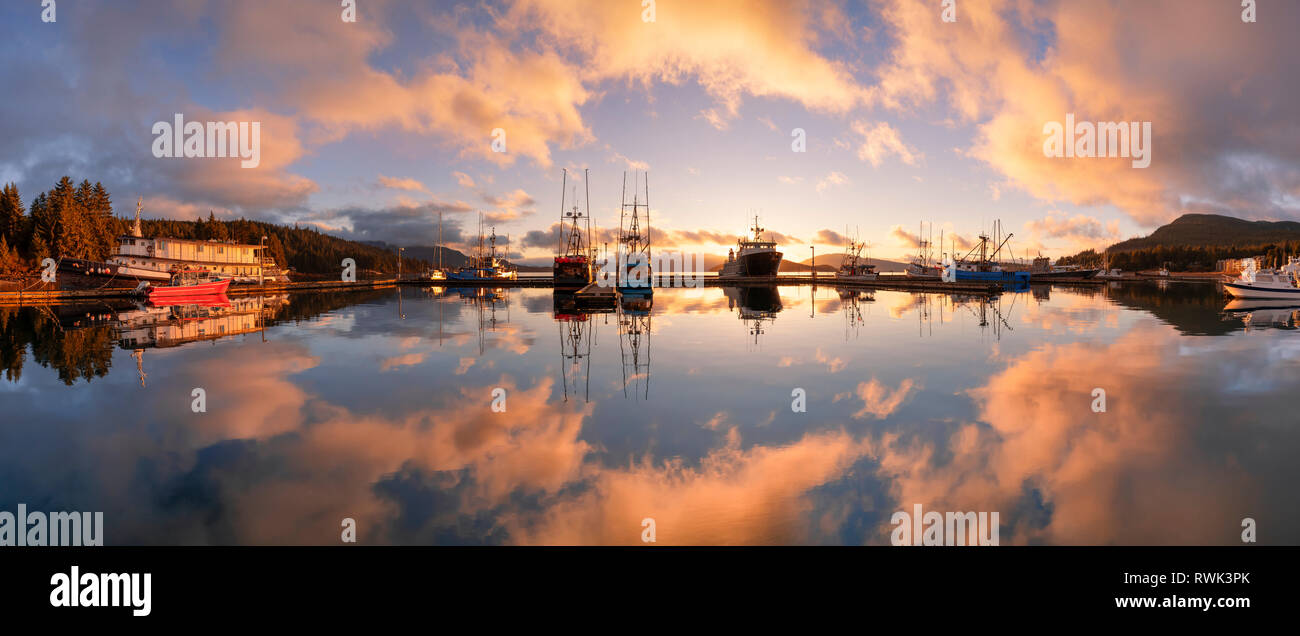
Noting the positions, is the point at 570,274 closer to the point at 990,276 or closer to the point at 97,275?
the point at 97,275

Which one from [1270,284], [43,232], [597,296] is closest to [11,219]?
[43,232]

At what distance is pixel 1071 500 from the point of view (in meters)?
8.91

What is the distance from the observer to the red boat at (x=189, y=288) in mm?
56344

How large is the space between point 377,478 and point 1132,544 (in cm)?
1163

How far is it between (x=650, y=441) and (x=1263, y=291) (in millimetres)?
75768

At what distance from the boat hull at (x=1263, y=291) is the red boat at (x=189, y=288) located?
109m

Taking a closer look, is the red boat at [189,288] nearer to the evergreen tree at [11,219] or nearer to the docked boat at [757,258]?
the evergreen tree at [11,219]

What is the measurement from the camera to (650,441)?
11.9 metres

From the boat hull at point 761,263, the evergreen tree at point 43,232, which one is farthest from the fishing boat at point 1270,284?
the evergreen tree at point 43,232

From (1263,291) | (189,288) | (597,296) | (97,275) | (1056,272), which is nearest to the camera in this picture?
(1263,291)

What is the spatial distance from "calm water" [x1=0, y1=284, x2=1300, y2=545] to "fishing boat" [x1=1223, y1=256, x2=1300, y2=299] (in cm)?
4372
